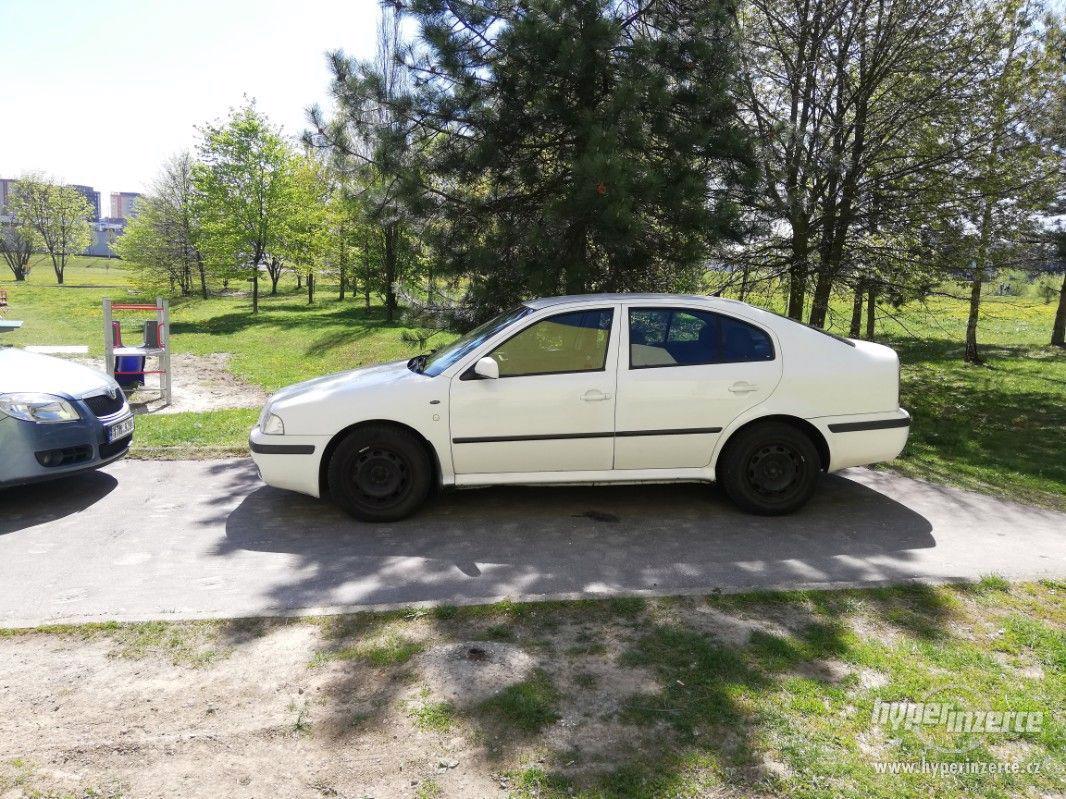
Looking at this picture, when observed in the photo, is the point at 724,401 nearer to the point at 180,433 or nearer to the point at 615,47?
the point at 615,47

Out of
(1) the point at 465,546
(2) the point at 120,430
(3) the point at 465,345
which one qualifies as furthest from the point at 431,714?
(2) the point at 120,430

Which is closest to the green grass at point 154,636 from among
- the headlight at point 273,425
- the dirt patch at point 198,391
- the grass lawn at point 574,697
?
the grass lawn at point 574,697

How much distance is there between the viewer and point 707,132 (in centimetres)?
796

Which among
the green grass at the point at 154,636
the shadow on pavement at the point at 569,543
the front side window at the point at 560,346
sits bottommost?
the green grass at the point at 154,636

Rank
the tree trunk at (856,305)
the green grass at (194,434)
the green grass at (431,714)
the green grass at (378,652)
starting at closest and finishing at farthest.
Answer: the green grass at (431,714) → the green grass at (378,652) → the green grass at (194,434) → the tree trunk at (856,305)

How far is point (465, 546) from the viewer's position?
4.81m

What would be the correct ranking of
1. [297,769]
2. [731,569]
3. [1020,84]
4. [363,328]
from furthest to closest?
[363,328] → [1020,84] → [731,569] → [297,769]

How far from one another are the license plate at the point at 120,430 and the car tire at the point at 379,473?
6.74ft

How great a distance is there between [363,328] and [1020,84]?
17744 mm

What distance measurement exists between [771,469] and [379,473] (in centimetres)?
281

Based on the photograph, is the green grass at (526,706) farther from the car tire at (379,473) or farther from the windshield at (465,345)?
the windshield at (465,345)

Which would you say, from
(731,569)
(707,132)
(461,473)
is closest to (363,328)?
(707,132)

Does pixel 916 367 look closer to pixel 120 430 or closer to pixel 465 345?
pixel 465 345

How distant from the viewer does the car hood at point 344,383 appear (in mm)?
5304
